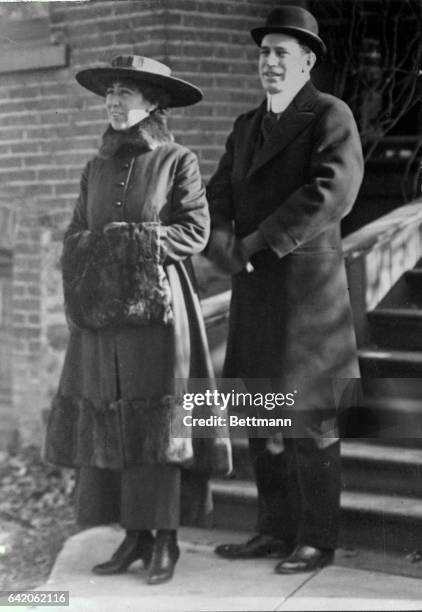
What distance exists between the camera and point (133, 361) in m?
3.53

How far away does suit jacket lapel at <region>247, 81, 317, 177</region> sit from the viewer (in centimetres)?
342

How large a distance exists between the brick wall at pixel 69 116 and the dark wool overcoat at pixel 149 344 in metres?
0.21

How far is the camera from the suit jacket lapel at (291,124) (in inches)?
134

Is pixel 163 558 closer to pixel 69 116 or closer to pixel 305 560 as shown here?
pixel 305 560

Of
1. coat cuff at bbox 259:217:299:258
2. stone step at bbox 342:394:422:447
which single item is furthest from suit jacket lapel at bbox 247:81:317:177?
stone step at bbox 342:394:422:447

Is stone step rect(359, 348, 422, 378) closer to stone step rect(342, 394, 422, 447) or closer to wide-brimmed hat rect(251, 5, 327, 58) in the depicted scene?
stone step rect(342, 394, 422, 447)

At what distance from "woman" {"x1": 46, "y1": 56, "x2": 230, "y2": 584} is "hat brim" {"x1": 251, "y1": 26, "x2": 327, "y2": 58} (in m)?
0.41

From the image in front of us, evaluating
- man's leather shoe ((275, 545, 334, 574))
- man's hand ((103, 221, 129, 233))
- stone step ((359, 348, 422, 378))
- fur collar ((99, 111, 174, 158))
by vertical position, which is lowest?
man's leather shoe ((275, 545, 334, 574))

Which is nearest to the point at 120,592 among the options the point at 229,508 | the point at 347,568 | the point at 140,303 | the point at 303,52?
the point at 229,508

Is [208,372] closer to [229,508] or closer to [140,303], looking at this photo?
[140,303]

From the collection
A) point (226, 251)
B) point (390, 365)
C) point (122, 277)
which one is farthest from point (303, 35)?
point (390, 365)

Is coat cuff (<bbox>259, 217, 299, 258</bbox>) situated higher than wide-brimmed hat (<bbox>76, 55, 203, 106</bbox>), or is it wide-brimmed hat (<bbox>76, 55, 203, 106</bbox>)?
wide-brimmed hat (<bbox>76, 55, 203, 106</bbox>)

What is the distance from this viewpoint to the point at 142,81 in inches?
140

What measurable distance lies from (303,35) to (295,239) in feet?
2.90
